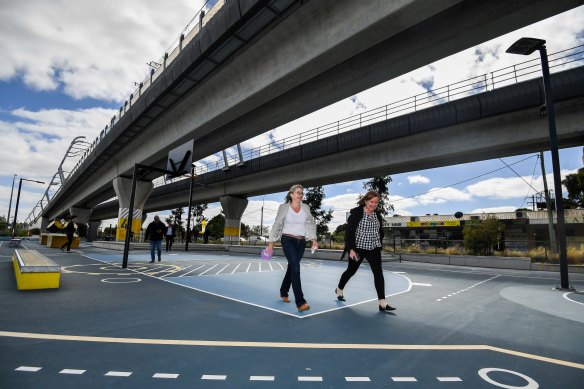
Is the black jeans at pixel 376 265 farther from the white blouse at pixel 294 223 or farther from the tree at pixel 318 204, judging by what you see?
the tree at pixel 318 204

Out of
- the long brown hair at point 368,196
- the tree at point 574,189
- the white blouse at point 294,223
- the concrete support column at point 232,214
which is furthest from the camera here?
the tree at point 574,189

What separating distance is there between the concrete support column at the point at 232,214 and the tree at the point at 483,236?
23.5 meters

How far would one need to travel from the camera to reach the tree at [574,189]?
42.2 meters

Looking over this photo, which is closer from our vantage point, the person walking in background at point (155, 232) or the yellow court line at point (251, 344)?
the yellow court line at point (251, 344)

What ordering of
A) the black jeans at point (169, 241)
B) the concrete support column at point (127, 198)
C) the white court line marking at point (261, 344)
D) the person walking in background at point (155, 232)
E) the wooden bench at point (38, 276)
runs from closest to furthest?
the white court line marking at point (261, 344) → the wooden bench at point (38, 276) → the person walking in background at point (155, 232) → the black jeans at point (169, 241) → the concrete support column at point (127, 198)

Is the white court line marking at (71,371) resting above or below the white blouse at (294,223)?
below

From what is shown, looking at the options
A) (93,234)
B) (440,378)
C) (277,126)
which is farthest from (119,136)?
(93,234)

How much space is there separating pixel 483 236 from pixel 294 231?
733 inches

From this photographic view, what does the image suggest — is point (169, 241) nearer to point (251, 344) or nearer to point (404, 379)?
point (251, 344)

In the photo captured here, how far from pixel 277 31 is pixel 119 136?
15.7 metres

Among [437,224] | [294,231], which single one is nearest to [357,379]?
[294,231]

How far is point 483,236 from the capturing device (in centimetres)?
1895

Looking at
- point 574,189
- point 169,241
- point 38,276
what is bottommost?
point 38,276

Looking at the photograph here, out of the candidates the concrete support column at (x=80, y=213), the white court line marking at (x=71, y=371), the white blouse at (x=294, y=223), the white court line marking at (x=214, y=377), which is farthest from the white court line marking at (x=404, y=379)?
the concrete support column at (x=80, y=213)
